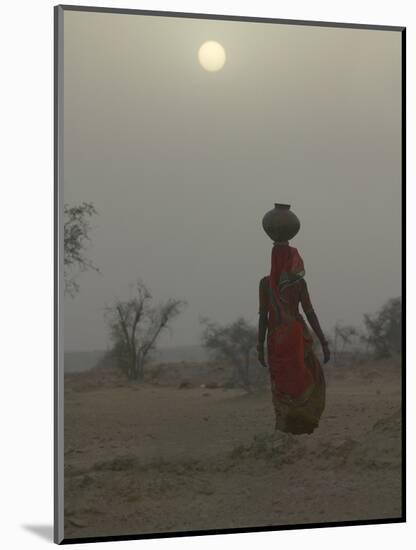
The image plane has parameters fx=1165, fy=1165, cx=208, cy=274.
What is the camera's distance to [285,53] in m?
7.20

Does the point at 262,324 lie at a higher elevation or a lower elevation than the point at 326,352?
higher

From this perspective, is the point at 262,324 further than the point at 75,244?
Yes

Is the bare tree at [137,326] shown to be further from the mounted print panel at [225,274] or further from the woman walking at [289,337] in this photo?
the woman walking at [289,337]

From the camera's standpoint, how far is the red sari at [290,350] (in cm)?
716

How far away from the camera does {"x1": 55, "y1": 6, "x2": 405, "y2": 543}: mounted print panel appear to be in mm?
6824

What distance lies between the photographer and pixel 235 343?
7.03 metres

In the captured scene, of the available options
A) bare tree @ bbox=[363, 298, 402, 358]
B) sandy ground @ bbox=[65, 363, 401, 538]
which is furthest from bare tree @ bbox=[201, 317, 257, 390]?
bare tree @ bbox=[363, 298, 402, 358]

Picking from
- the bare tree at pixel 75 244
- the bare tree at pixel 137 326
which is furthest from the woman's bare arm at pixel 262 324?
the bare tree at pixel 75 244

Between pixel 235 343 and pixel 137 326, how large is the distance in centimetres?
61

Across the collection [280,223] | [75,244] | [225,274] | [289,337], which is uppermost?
[280,223]

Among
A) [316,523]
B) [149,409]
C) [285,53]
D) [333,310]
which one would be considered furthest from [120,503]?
[285,53]

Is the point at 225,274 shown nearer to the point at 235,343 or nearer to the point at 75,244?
the point at 235,343

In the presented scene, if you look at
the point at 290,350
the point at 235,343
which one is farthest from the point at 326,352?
the point at 235,343

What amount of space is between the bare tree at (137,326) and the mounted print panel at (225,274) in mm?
12
